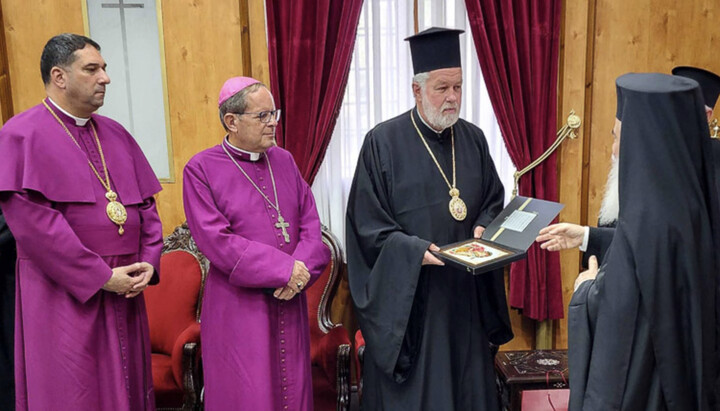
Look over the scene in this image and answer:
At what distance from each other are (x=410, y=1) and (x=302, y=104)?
1.01 m

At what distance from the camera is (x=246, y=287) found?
8.34 ft

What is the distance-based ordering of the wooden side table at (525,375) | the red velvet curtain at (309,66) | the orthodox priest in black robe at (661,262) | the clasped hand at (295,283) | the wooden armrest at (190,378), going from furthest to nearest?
the red velvet curtain at (309,66) → the wooden side table at (525,375) → the wooden armrest at (190,378) → the clasped hand at (295,283) → the orthodox priest in black robe at (661,262)

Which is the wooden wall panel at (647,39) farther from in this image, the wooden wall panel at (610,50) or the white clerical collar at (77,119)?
the white clerical collar at (77,119)

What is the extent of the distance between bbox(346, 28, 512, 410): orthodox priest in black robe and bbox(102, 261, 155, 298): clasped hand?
0.97 m

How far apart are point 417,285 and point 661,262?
3.88ft

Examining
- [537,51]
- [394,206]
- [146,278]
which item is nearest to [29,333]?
[146,278]

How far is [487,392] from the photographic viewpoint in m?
2.79

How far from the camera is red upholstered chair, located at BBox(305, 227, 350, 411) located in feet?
10.1

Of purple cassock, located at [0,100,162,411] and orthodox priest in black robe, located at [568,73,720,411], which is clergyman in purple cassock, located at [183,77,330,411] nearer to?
purple cassock, located at [0,100,162,411]

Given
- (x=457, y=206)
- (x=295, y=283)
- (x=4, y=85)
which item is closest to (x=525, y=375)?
(x=457, y=206)

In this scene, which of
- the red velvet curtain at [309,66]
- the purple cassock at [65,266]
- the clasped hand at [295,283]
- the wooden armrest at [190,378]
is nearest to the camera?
the purple cassock at [65,266]

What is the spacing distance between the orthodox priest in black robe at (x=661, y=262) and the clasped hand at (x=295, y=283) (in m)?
1.27

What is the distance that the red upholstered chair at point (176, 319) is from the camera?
298 cm

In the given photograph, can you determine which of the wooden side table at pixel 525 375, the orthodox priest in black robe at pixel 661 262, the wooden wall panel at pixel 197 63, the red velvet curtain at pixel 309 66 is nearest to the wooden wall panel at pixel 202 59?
the wooden wall panel at pixel 197 63
